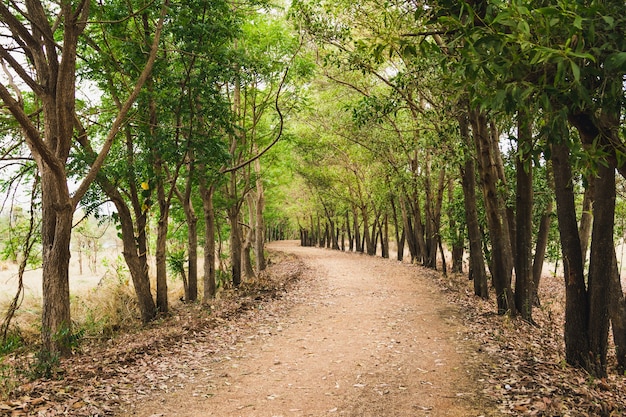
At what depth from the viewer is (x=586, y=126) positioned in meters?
4.12

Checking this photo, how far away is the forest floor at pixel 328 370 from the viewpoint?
222 inches

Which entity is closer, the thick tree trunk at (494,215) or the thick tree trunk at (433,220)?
the thick tree trunk at (494,215)

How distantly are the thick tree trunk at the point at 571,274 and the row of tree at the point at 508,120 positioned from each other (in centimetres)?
2

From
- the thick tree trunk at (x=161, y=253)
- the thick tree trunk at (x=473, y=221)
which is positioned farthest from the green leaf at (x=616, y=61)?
the thick tree trunk at (x=473, y=221)

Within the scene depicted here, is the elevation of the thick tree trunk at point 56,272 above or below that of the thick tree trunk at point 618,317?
above

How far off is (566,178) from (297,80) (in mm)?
10863

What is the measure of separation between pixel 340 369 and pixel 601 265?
4.01 metres

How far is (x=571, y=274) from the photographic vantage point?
681cm

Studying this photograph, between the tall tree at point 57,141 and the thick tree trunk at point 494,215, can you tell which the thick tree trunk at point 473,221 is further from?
the tall tree at point 57,141

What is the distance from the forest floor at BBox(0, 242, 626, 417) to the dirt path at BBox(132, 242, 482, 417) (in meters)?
0.02

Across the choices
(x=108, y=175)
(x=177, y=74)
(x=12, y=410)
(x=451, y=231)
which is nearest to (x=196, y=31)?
(x=177, y=74)

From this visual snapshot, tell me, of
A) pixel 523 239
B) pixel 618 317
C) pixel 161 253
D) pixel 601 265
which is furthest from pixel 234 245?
pixel 601 265

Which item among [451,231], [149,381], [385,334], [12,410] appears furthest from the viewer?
[451,231]

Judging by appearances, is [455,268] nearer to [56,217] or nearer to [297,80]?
[297,80]
